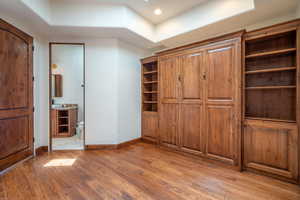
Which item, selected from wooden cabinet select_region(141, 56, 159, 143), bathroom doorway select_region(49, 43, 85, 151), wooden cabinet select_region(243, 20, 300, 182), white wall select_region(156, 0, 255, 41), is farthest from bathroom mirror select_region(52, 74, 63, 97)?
wooden cabinet select_region(243, 20, 300, 182)

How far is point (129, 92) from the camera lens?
3840mm

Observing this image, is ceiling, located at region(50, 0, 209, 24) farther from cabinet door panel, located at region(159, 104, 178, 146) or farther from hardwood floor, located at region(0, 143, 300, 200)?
hardwood floor, located at region(0, 143, 300, 200)

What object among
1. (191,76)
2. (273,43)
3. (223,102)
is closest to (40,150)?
(191,76)

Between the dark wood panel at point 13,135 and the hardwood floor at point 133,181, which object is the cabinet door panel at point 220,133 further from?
the dark wood panel at point 13,135

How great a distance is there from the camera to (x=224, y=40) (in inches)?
99.6

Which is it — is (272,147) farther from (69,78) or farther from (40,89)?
(69,78)

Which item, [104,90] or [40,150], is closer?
[40,150]

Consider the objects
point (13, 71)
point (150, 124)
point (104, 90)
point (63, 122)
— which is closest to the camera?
point (13, 71)

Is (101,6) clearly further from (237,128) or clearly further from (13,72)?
(237,128)

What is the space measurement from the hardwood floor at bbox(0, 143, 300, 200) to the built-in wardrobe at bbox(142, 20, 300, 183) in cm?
28

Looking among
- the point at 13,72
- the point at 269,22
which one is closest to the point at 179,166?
the point at 269,22

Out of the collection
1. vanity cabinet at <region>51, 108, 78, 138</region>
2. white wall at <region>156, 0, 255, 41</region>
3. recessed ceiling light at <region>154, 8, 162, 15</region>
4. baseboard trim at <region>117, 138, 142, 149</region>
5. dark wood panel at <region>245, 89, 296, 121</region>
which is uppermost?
recessed ceiling light at <region>154, 8, 162, 15</region>

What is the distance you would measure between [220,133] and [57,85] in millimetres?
5185

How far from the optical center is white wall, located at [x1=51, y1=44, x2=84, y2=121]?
507 cm
